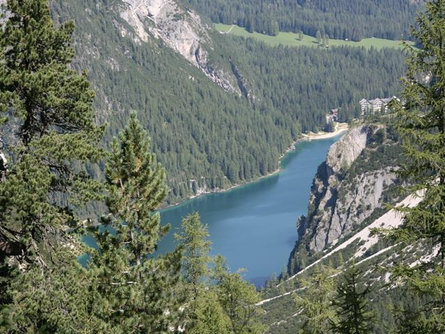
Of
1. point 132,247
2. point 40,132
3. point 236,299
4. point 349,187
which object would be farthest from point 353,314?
point 349,187

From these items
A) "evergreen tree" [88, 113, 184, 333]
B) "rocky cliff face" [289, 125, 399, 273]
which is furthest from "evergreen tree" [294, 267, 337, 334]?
"rocky cliff face" [289, 125, 399, 273]

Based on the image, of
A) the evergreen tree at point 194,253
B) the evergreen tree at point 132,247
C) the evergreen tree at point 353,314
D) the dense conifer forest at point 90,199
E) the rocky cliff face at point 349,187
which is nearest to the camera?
the dense conifer forest at point 90,199

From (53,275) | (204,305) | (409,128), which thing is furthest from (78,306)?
(204,305)

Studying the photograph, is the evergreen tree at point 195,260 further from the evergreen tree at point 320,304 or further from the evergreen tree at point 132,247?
the evergreen tree at point 132,247

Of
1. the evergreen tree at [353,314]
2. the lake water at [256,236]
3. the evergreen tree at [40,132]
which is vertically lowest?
the lake water at [256,236]

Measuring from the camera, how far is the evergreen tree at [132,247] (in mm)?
20125

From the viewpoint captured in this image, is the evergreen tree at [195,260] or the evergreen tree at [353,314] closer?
the evergreen tree at [353,314]

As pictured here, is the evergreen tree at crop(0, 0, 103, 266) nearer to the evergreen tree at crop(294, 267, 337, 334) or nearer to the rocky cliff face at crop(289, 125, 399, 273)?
the evergreen tree at crop(294, 267, 337, 334)

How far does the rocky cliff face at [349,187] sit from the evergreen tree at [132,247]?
12505 cm

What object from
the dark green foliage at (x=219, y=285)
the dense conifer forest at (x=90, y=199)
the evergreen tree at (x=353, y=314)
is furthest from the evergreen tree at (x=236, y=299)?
the dense conifer forest at (x=90, y=199)

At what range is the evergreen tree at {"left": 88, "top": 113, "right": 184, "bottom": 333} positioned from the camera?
2012cm

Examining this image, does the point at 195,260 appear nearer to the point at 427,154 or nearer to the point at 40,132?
the point at 40,132

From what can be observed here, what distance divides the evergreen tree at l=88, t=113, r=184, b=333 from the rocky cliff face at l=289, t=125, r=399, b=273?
125m

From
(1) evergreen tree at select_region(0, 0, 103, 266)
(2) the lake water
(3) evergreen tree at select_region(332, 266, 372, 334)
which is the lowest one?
(2) the lake water
